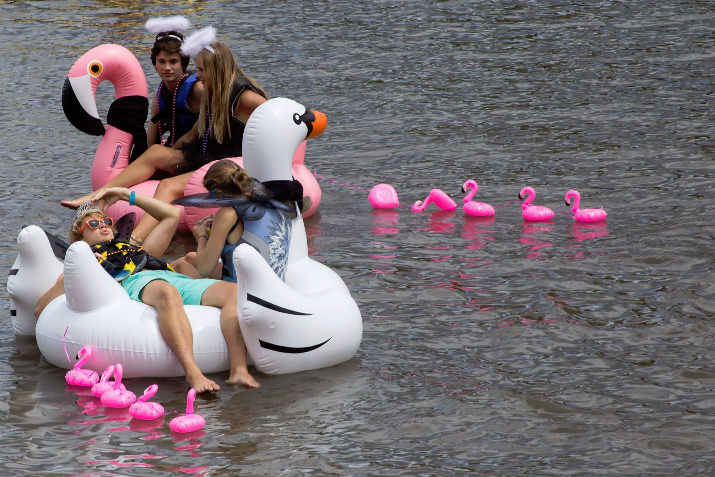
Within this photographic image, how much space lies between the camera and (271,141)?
5977 millimetres

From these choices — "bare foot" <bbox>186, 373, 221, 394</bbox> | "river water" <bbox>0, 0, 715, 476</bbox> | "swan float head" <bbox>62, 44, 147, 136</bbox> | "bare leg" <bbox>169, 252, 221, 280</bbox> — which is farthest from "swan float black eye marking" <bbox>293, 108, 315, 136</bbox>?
"swan float head" <bbox>62, 44, 147, 136</bbox>

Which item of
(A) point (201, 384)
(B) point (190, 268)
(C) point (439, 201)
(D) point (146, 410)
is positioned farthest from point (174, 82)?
(D) point (146, 410)

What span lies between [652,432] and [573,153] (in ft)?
17.1

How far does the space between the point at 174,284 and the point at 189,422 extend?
1.07m

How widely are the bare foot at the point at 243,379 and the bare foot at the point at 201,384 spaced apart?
15 centimetres

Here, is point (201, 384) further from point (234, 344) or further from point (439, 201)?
point (439, 201)

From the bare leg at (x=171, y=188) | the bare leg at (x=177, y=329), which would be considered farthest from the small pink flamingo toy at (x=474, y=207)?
the bare leg at (x=177, y=329)

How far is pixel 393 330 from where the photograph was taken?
5.93 metres

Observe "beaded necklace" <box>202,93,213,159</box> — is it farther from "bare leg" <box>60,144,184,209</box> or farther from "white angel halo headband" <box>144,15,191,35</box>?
"white angel halo headband" <box>144,15,191,35</box>

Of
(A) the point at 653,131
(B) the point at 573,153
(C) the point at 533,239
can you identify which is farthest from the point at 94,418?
(A) the point at 653,131

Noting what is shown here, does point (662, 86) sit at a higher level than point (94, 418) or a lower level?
higher

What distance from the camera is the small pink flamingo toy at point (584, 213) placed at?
7.73m

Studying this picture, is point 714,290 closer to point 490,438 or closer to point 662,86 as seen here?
point 490,438

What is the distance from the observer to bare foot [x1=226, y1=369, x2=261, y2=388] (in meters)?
5.23
